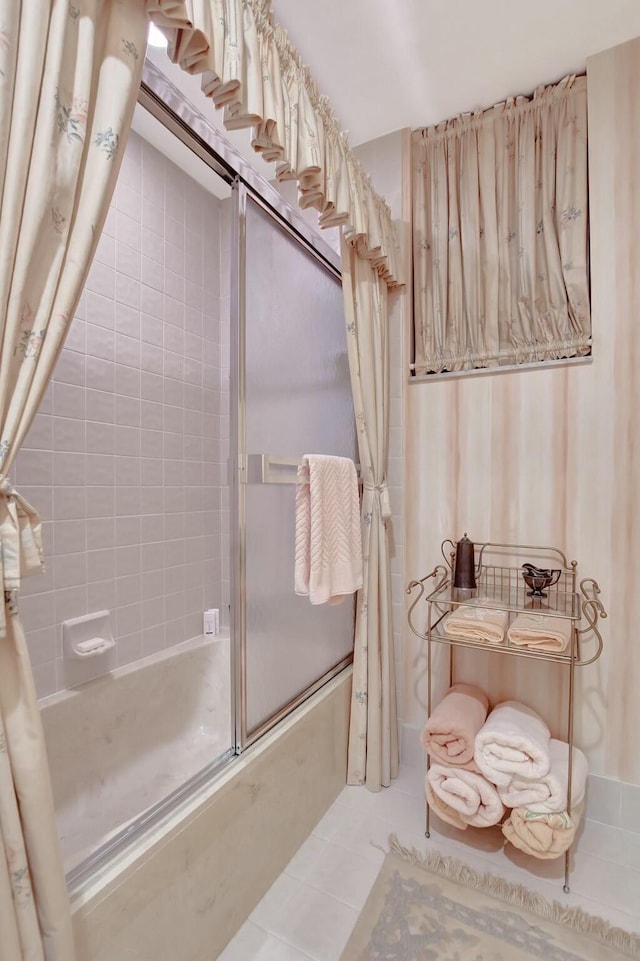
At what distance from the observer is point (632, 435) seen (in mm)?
1596

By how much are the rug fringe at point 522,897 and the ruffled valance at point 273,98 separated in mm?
2017

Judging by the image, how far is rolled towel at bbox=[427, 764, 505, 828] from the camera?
1.42m

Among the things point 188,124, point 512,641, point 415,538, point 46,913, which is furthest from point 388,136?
point 46,913

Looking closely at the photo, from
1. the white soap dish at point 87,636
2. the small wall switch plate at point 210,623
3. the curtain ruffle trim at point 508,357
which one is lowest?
the small wall switch plate at point 210,623

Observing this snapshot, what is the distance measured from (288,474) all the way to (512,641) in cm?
86

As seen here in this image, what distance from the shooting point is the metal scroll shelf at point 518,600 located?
4.74ft

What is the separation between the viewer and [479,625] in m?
1.47

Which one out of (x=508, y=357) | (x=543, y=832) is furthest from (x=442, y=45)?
(x=543, y=832)

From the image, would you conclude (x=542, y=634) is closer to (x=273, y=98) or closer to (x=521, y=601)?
(x=521, y=601)

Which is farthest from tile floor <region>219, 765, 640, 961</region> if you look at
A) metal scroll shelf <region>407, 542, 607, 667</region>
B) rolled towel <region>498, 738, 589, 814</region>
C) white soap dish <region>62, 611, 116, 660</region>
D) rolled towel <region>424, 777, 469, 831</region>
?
white soap dish <region>62, 611, 116, 660</region>

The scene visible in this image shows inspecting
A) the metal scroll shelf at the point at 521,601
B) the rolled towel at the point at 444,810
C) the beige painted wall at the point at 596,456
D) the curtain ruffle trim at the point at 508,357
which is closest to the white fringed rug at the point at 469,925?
the rolled towel at the point at 444,810

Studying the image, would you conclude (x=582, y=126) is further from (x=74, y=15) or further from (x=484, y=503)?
Result: (x=74, y=15)

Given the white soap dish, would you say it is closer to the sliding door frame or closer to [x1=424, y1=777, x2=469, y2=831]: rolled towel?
the sliding door frame

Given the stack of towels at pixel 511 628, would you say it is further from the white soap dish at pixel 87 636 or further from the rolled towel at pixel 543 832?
the white soap dish at pixel 87 636
